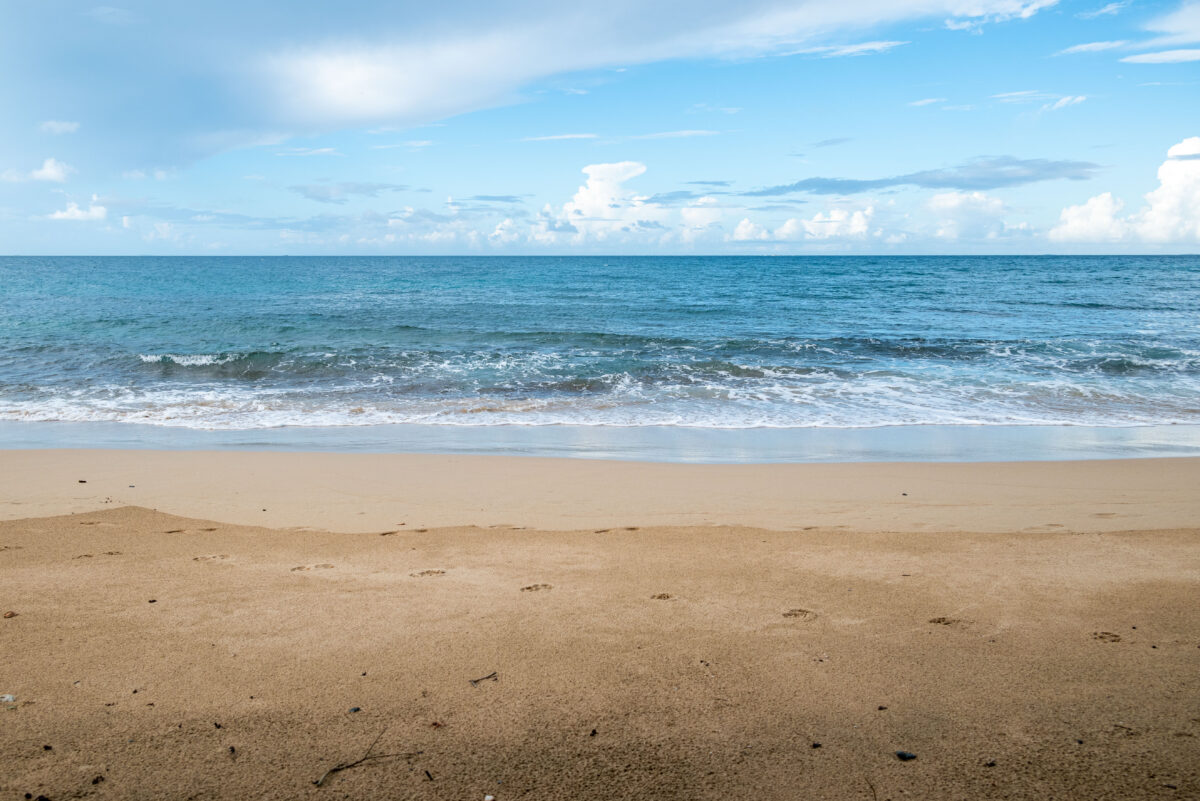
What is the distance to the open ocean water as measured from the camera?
38.4 feet

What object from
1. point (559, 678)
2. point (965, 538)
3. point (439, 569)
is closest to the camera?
point (559, 678)

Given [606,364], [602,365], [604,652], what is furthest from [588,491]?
[606,364]

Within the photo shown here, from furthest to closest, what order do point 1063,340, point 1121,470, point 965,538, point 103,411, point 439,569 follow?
point 1063,340, point 103,411, point 1121,470, point 965,538, point 439,569

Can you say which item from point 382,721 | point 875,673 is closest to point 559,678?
point 382,721

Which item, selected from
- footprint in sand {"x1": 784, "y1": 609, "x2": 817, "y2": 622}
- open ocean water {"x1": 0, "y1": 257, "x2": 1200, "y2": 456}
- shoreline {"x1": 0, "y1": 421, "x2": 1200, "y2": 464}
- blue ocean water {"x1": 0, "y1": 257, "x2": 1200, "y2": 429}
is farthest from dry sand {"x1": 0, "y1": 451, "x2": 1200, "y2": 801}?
blue ocean water {"x1": 0, "y1": 257, "x2": 1200, "y2": 429}

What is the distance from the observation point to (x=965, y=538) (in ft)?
17.2

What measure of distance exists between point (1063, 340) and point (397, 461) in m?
20.2

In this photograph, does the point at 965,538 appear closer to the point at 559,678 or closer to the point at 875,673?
the point at 875,673

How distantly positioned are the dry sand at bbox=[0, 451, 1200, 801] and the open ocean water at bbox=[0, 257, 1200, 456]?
439 centimetres

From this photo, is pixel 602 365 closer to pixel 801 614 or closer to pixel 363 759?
pixel 801 614

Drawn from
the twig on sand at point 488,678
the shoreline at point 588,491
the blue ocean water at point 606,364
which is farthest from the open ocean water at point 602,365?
the twig on sand at point 488,678

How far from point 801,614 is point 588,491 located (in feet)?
11.1

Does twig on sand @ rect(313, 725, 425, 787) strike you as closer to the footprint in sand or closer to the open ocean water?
the footprint in sand

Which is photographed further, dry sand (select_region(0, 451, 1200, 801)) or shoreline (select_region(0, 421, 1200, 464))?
shoreline (select_region(0, 421, 1200, 464))
